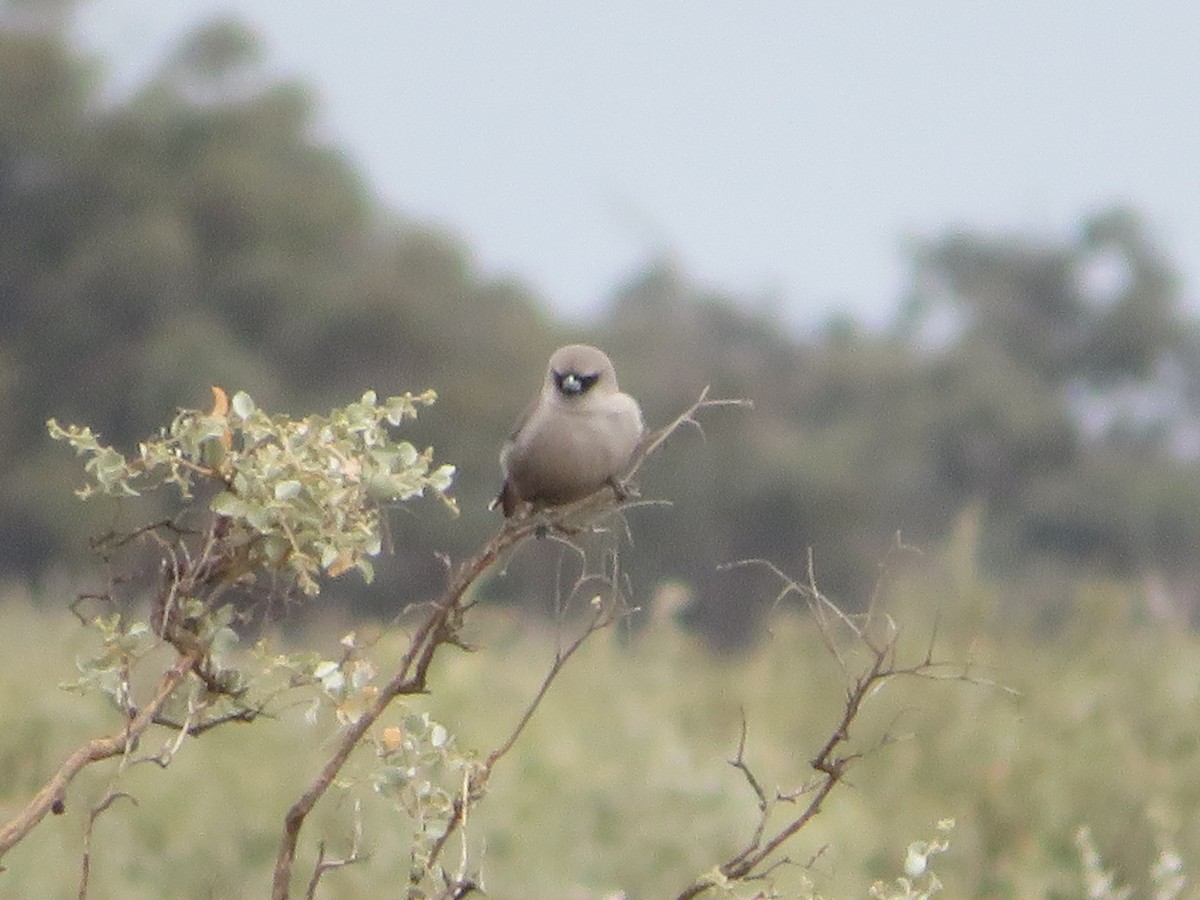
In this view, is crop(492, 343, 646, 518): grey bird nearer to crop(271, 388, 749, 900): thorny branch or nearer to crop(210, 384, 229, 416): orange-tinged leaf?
crop(271, 388, 749, 900): thorny branch

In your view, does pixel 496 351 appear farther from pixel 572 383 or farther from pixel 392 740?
pixel 392 740

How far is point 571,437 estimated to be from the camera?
532cm

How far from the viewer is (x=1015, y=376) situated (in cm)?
4731

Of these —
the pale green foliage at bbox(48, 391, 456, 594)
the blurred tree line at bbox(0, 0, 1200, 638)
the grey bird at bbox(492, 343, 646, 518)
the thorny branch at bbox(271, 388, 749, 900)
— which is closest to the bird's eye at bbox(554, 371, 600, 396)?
the grey bird at bbox(492, 343, 646, 518)

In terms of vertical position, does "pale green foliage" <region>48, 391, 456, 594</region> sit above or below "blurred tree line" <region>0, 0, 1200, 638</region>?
below

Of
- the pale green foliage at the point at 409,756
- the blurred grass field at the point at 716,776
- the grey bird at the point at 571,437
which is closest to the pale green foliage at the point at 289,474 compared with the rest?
the pale green foliage at the point at 409,756

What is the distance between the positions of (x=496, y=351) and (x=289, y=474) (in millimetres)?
41257

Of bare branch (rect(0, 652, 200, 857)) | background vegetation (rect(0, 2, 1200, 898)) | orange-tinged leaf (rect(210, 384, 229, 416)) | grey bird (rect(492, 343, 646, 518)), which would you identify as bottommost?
bare branch (rect(0, 652, 200, 857))

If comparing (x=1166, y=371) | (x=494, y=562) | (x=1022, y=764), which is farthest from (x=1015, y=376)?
(x=494, y=562)

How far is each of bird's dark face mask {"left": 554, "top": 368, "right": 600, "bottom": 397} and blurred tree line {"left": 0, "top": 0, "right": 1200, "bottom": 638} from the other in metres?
27.0

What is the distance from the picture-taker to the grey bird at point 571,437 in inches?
206

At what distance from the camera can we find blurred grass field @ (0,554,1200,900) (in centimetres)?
686

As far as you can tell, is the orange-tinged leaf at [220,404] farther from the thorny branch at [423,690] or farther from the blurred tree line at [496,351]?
the blurred tree line at [496,351]

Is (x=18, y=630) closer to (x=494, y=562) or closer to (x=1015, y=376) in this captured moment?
(x=494, y=562)
